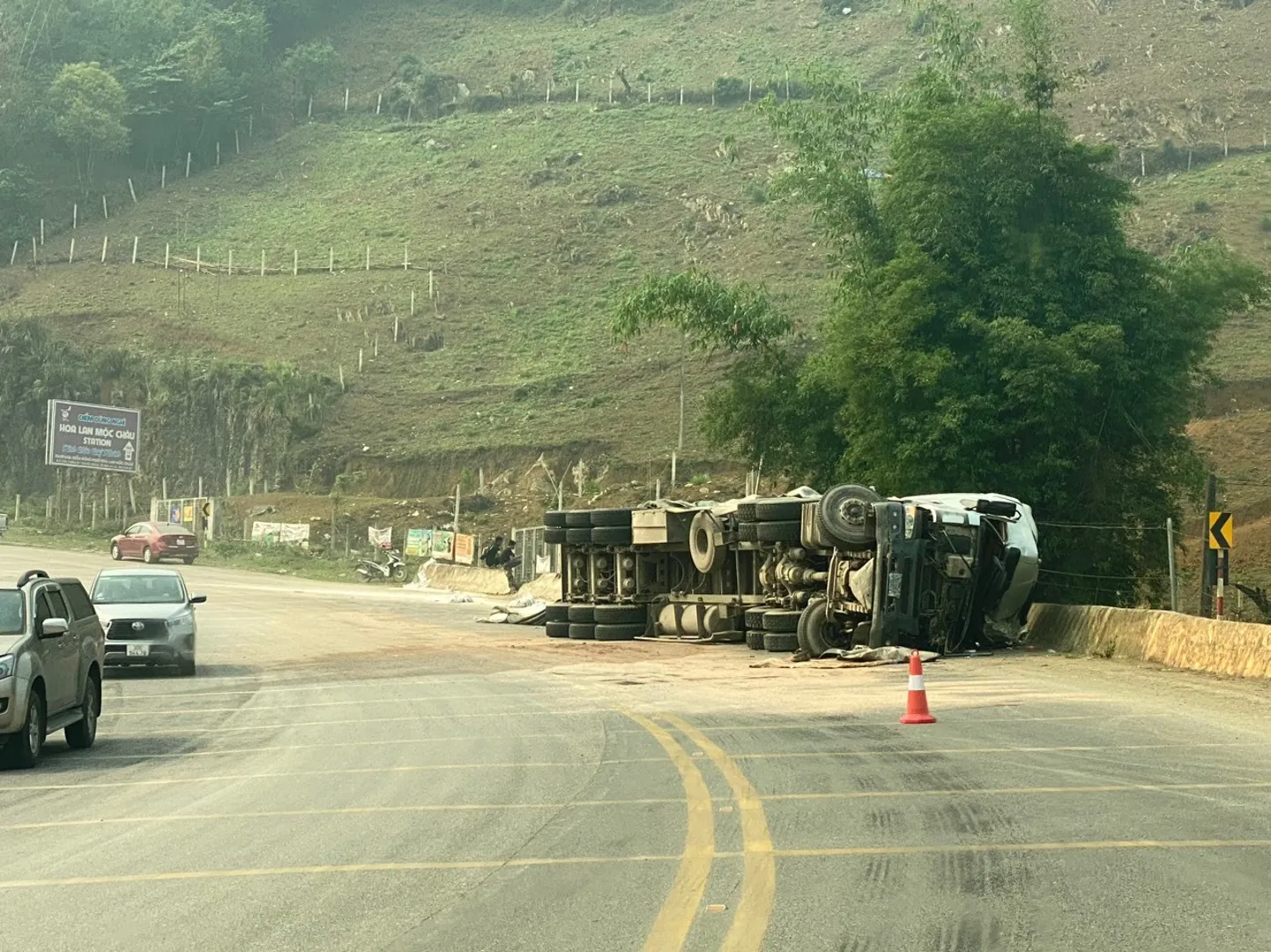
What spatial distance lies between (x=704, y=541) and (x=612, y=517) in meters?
2.74

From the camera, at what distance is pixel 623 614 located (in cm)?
3200

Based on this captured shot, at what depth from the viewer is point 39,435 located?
88.4 metres

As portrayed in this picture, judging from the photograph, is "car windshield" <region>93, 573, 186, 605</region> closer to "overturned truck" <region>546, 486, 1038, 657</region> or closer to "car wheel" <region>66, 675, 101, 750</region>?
"overturned truck" <region>546, 486, 1038, 657</region>

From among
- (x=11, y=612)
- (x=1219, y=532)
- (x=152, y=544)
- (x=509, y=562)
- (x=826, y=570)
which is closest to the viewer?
(x=11, y=612)

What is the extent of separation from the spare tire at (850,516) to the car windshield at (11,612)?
1302cm

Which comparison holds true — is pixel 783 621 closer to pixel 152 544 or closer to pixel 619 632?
pixel 619 632

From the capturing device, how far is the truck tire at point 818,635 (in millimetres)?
26047

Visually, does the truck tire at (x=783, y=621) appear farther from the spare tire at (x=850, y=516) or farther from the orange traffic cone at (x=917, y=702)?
the orange traffic cone at (x=917, y=702)

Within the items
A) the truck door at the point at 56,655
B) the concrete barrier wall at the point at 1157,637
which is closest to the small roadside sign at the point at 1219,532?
the concrete barrier wall at the point at 1157,637

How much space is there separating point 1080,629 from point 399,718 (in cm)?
1208

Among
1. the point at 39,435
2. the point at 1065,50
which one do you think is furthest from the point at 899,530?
the point at 1065,50

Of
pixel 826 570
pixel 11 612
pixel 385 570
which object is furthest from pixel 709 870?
pixel 385 570

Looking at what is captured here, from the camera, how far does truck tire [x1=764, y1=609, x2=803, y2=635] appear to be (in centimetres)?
2723

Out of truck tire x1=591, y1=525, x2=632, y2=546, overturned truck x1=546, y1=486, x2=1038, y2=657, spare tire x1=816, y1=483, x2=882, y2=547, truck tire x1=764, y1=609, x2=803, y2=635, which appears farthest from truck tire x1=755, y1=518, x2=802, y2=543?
truck tire x1=591, y1=525, x2=632, y2=546
